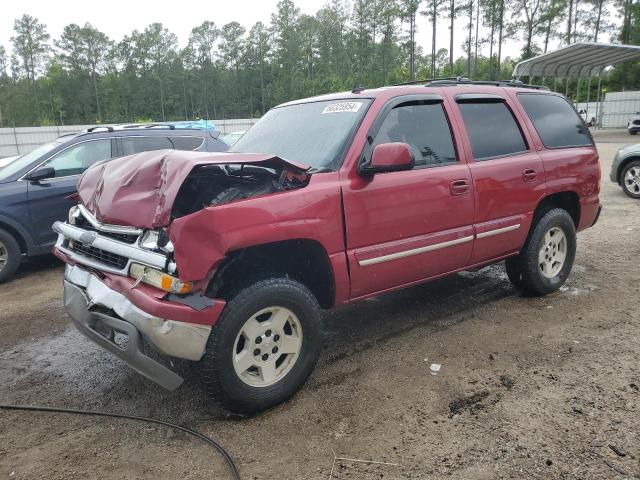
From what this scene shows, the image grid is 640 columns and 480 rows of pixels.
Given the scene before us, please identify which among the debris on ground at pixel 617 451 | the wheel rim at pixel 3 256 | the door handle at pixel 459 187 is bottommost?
the debris on ground at pixel 617 451

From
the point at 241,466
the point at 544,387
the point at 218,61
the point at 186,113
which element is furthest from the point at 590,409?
the point at 218,61

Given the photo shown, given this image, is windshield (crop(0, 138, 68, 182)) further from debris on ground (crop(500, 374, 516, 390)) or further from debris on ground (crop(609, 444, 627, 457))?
debris on ground (crop(609, 444, 627, 457))

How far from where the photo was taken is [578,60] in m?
26.9

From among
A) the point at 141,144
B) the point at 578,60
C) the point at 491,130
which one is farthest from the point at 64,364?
the point at 578,60

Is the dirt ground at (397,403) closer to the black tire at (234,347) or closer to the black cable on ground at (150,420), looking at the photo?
the black cable on ground at (150,420)

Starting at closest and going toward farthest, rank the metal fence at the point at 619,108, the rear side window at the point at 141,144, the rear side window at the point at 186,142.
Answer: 1. the rear side window at the point at 141,144
2. the rear side window at the point at 186,142
3. the metal fence at the point at 619,108

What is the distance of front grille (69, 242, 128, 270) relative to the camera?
3008mm

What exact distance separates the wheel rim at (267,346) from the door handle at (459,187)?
5.39 feet

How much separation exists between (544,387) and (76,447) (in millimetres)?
2858

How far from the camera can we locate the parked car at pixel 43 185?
6.23 m

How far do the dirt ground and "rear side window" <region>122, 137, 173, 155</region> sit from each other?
9.96ft

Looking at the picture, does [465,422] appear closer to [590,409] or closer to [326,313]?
[590,409]

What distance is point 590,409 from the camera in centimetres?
297

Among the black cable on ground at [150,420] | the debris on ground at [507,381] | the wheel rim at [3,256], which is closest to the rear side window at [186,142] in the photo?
the wheel rim at [3,256]
